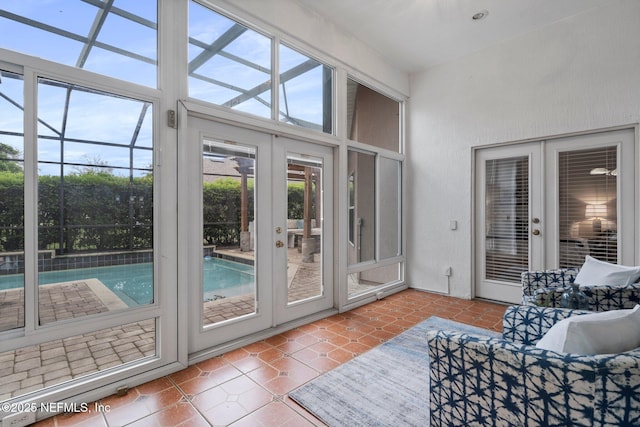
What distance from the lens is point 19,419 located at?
1.82 metres

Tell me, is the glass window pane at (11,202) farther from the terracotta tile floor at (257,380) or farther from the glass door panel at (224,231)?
the glass door panel at (224,231)

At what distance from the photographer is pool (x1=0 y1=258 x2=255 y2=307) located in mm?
2053

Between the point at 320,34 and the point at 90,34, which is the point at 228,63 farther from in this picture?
the point at 320,34

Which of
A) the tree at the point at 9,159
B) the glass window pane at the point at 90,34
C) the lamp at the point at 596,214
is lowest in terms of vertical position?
the lamp at the point at 596,214

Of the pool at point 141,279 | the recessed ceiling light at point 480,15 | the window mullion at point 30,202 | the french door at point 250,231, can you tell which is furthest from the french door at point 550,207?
the window mullion at point 30,202

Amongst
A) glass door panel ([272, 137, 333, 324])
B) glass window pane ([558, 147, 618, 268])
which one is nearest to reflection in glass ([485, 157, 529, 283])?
glass window pane ([558, 147, 618, 268])

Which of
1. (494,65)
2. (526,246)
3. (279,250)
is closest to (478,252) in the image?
(526,246)

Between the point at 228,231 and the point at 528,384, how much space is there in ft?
7.96

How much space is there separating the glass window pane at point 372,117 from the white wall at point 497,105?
0.29m

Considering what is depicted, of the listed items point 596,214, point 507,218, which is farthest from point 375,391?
point 596,214

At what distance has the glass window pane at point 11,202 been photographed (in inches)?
73.5

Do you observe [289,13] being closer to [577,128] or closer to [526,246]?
[577,128]

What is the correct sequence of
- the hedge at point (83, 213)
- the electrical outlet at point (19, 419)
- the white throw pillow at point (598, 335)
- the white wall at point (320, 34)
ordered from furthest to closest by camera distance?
the white wall at point (320, 34) < the hedge at point (83, 213) < the electrical outlet at point (19, 419) < the white throw pillow at point (598, 335)

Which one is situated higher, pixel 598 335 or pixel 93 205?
pixel 93 205
